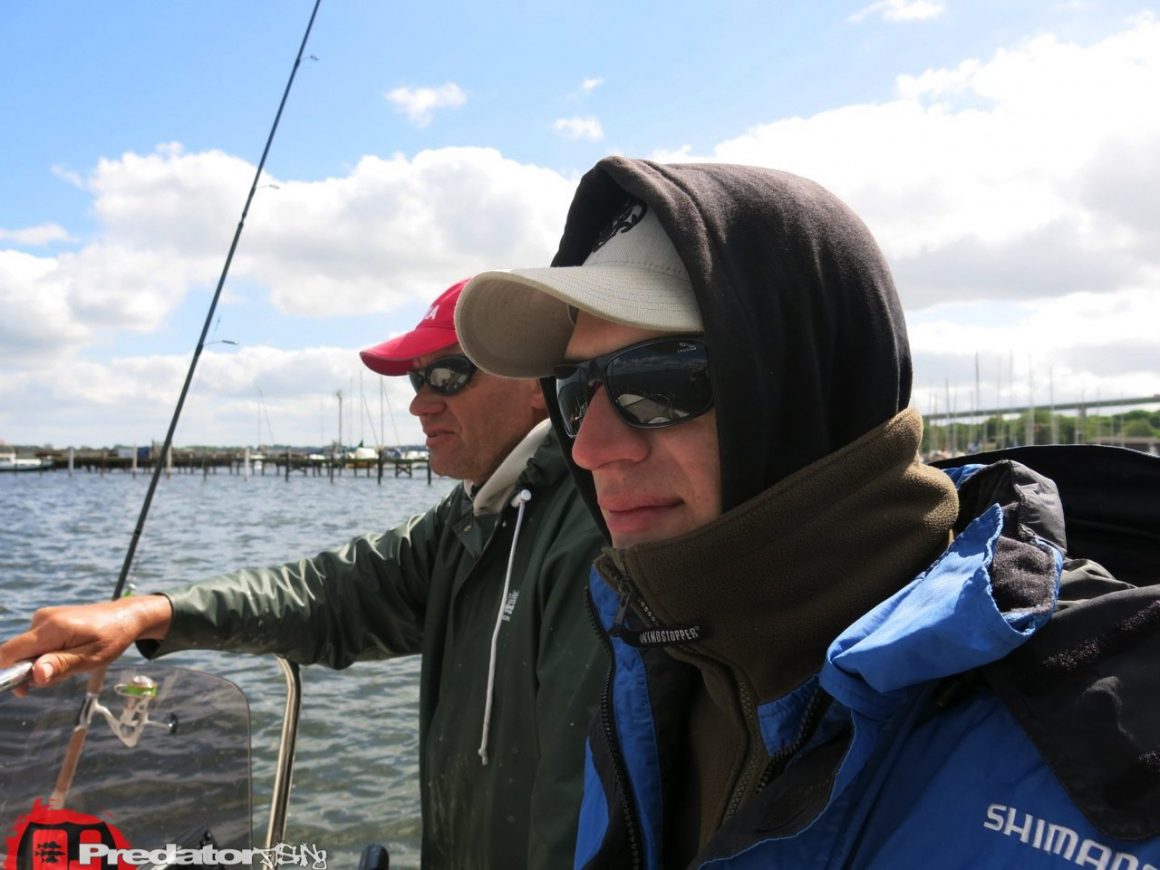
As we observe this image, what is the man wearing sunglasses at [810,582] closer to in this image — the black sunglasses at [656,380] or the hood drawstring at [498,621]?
the black sunglasses at [656,380]

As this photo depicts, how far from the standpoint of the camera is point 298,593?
326 cm

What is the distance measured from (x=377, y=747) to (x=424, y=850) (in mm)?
6115

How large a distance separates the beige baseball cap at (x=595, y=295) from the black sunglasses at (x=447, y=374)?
1.60 meters

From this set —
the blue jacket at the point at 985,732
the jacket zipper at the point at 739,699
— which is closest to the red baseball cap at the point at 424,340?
the jacket zipper at the point at 739,699

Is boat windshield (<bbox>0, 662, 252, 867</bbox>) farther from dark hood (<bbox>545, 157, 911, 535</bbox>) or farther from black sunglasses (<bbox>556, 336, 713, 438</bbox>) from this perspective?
dark hood (<bbox>545, 157, 911, 535</bbox>)

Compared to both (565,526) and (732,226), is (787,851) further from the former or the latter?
(565,526)

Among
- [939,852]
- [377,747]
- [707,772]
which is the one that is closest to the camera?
[939,852]

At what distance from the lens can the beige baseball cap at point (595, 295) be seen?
4.47 feet

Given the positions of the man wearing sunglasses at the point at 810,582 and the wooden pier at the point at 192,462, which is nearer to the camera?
the man wearing sunglasses at the point at 810,582

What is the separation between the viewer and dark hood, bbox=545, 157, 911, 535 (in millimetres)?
1281

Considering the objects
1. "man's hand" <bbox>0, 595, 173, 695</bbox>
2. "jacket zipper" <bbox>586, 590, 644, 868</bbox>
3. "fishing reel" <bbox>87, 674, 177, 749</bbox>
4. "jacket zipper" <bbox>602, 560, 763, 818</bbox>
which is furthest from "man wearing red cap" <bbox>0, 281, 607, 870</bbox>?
"jacket zipper" <bbox>602, 560, 763, 818</bbox>

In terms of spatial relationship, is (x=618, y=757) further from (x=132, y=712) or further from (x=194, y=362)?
(x=194, y=362)

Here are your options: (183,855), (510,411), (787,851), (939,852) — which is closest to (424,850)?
(183,855)

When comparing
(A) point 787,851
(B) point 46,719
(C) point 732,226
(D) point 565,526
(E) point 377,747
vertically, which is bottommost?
(E) point 377,747
